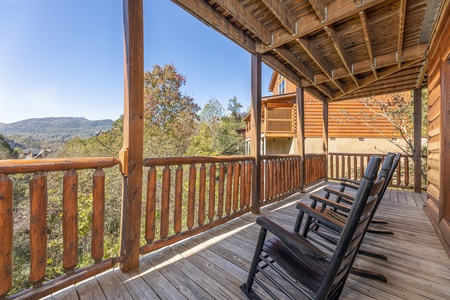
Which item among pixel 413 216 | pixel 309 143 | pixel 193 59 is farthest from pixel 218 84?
pixel 413 216

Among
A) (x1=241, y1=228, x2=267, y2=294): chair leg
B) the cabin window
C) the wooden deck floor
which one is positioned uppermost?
the cabin window

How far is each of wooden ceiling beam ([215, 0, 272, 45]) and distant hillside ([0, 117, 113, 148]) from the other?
290 inches

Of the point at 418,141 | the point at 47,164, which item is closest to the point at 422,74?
the point at 418,141

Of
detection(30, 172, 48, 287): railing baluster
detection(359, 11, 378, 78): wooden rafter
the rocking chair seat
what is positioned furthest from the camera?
detection(359, 11, 378, 78): wooden rafter

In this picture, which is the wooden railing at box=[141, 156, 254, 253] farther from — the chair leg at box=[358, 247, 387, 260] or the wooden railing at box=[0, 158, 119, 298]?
the chair leg at box=[358, 247, 387, 260]

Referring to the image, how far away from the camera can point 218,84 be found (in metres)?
23.7

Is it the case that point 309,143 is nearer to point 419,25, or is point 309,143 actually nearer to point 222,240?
point 419,25

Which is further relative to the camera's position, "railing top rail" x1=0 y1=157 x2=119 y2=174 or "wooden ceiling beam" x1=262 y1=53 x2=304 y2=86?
"wooden ceiling beam" x1=262 y1=53 x2=304 y2=86

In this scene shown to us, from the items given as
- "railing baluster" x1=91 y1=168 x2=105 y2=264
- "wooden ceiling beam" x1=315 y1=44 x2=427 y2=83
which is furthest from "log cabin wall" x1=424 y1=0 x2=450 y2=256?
"railing baluster" x1=91 y1=168 x2=105 y2=264

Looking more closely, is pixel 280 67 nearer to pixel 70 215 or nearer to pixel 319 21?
pixel 319 21

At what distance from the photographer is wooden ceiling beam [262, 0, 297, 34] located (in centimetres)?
211

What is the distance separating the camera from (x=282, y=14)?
2.27 meters

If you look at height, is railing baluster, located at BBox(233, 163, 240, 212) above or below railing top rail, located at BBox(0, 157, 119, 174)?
below

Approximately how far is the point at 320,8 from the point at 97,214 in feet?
9.60
